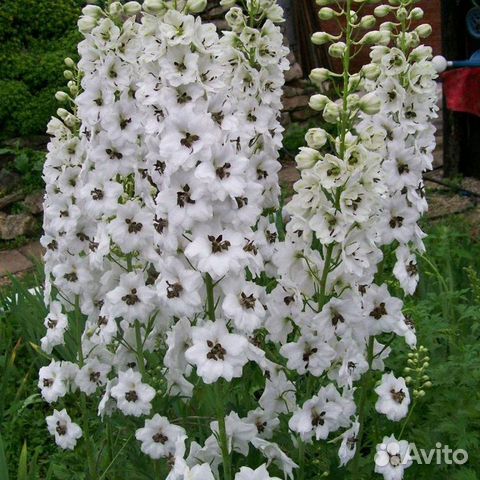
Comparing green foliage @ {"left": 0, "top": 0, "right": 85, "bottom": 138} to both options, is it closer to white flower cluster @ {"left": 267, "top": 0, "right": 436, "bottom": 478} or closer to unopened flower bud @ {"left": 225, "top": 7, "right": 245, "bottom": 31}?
unopened flower bud @ {"left": 225, "top": 7, "right": 245, "bottom": 31}

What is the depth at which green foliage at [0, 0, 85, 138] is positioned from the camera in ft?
22.4

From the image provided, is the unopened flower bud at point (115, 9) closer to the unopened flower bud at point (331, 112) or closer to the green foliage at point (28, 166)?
the unopened flower bud at point (331, 112)

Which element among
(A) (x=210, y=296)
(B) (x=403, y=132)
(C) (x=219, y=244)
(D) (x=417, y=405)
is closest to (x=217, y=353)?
(A) (x=210, y=296)

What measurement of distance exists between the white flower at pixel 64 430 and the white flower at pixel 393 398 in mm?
1001

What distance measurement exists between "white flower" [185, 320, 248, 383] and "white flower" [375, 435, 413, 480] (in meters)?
0.57

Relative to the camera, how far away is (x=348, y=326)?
2.03 metres

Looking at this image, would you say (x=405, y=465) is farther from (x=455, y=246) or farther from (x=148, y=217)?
(x=455, y=246)

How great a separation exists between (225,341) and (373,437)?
974 millimetres

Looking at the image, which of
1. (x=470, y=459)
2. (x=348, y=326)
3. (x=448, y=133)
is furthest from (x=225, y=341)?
(x=448, y=133)

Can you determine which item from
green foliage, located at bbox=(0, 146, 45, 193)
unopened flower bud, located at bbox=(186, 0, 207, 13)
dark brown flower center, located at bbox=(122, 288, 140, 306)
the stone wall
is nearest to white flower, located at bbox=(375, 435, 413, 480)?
dark brown flower center, located at bbox=(122, 288, 140, 306)

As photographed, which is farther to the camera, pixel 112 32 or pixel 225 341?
pixel 112 32

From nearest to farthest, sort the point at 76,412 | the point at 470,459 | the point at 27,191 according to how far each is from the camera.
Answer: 1. the point at 470,459
2. the point at 76,412
3. the point at 27,191

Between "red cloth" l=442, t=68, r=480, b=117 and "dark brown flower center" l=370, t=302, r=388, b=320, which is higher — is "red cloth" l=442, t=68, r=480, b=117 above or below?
below

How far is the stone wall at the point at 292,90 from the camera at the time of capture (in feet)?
26.3
